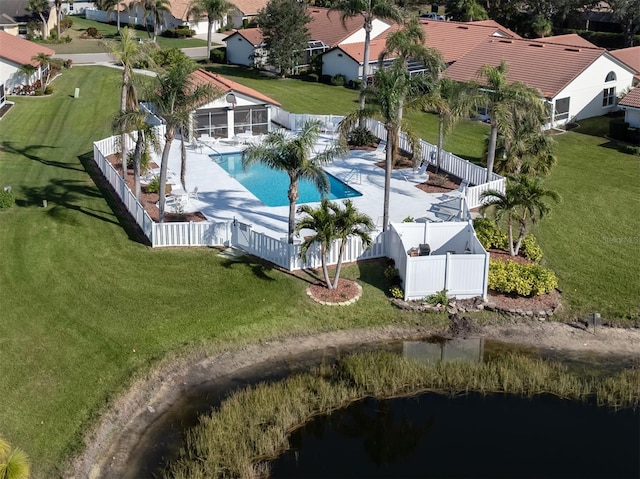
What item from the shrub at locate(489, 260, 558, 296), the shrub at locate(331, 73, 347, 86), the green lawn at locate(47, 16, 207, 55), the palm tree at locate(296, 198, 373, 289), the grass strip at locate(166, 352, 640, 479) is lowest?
the grass strip at locate(166, 352, 640, 479)

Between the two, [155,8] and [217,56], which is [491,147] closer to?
[217,56]

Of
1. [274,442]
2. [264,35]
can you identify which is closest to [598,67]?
[264,35]

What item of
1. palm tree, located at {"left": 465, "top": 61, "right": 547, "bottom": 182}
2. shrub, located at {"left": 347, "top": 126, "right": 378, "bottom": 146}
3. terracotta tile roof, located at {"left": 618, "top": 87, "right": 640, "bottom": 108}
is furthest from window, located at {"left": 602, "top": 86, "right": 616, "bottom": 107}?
palm tree, located at {"left": 465, "top": 61, "right": 547, "bottom": 182}

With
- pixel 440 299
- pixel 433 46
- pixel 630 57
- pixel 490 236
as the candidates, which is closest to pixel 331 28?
pixel 433 46

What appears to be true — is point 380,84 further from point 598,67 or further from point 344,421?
point 598,67

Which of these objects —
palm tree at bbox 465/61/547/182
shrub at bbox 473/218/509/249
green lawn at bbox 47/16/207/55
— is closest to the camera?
shrub at bbox 473/218/509/249

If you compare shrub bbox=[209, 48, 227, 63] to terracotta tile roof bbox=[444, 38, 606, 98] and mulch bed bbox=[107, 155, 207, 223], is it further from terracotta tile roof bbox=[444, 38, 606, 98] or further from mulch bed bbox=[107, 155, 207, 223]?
mulch bed bbox=[107, 155, 207, 223]

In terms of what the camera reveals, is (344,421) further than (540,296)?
No
